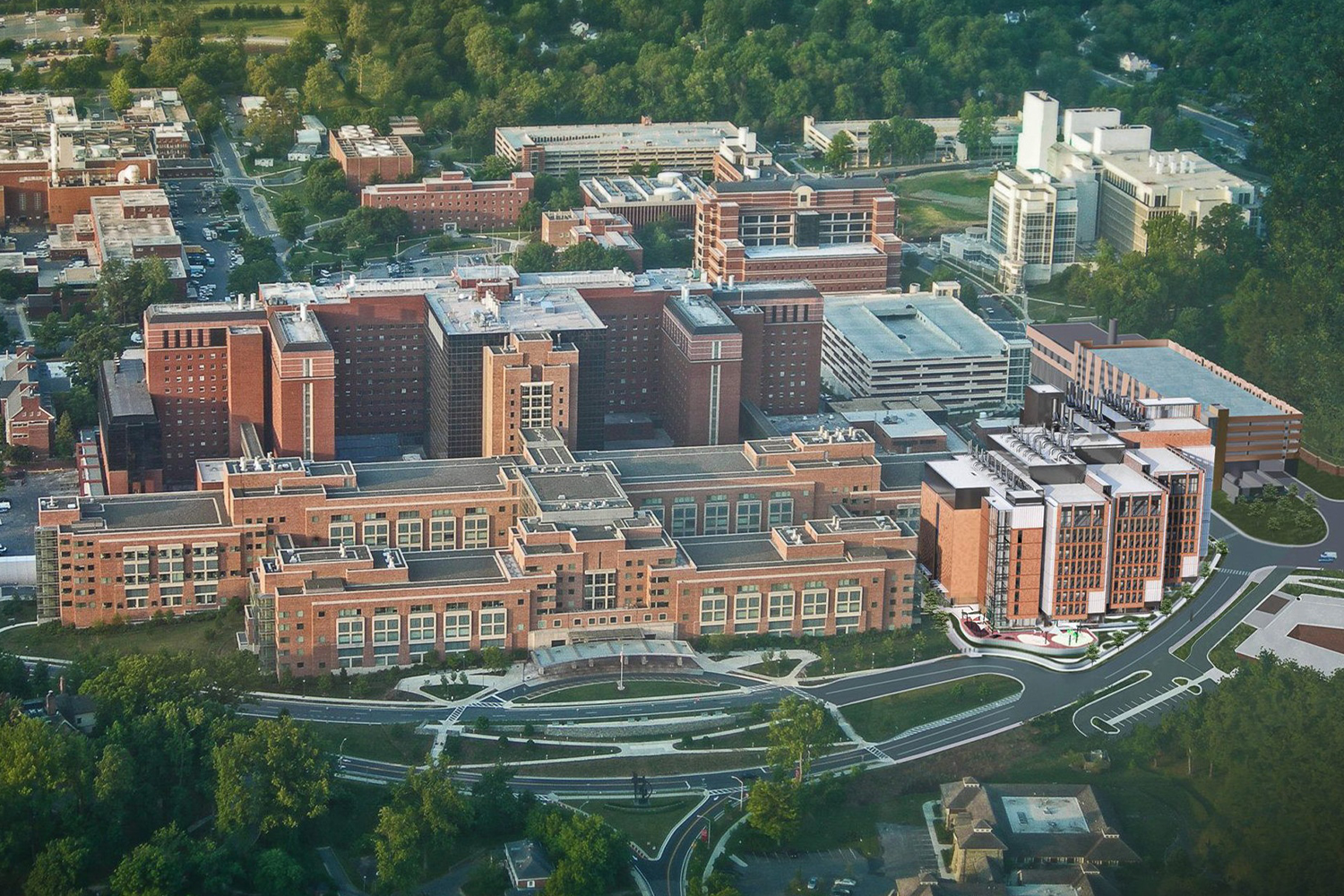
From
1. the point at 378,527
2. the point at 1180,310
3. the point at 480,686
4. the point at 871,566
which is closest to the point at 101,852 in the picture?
the point at 480,686

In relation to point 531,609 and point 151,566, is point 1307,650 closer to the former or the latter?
point 531,609

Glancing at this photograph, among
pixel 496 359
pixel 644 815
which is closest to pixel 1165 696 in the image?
pixel 644 815

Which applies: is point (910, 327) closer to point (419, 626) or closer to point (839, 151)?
point (839, 151)

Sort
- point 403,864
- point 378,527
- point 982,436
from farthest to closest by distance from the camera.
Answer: point 982,436, point 378,527, point 403,864

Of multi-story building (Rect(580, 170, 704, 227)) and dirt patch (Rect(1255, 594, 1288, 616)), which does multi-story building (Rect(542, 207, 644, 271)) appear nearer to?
multi-story building (Rect(580, 170, 704, 227))

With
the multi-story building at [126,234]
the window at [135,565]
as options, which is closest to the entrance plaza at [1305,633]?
the window at [135,565]

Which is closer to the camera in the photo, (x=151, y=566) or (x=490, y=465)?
(x=151, y=566)

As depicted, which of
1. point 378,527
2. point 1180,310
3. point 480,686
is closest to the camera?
point 480,686

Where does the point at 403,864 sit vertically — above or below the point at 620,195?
below
